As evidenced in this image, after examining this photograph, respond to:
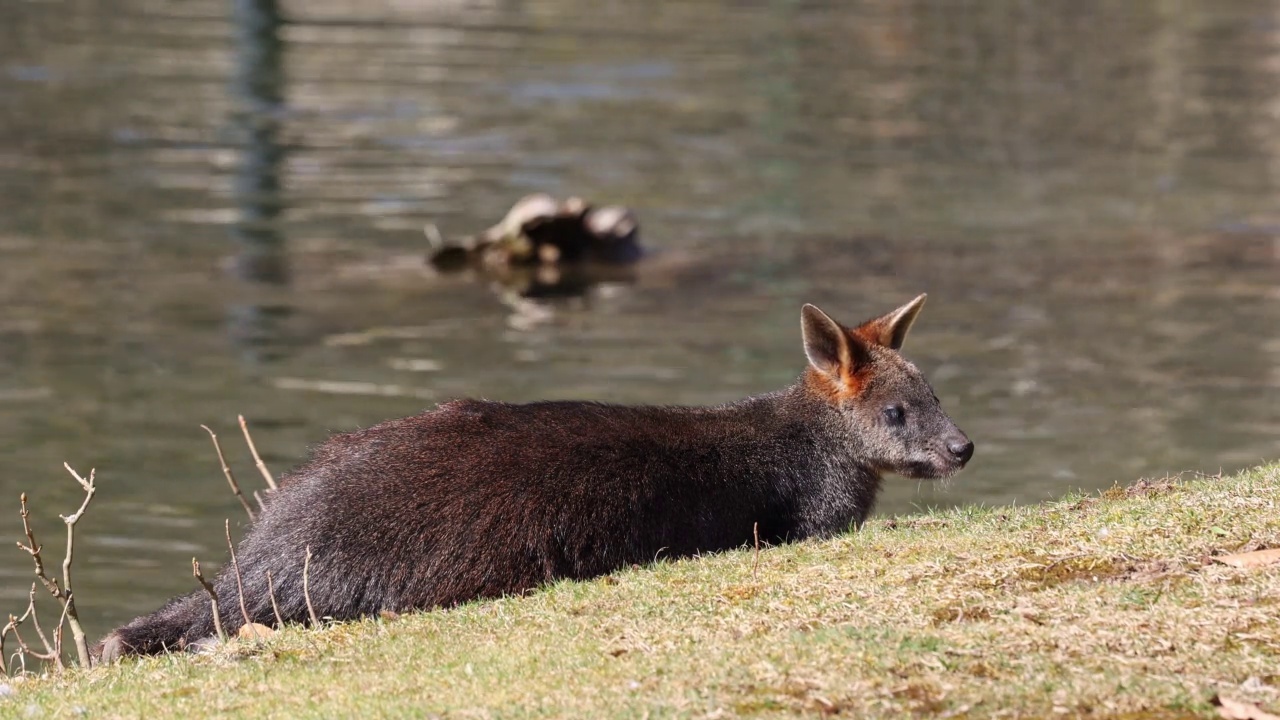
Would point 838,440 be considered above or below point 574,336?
Answer: above

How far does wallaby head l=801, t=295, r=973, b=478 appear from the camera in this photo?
955 cm

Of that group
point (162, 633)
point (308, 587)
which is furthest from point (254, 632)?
point (162, 633)

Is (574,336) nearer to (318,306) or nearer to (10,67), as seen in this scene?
(318,306)

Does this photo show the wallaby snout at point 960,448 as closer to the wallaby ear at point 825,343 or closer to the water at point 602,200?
the wallaby ear at point 825,343

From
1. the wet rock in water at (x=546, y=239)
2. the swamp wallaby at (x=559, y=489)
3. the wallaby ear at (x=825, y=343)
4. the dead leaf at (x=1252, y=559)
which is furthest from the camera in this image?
the wet rock in water at (x=546, y=239)

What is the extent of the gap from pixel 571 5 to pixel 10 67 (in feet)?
52.5

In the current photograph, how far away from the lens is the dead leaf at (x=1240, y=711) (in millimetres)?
5500

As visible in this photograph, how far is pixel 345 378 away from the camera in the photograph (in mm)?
17484

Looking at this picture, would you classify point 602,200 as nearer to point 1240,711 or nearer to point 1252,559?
point 1252,559

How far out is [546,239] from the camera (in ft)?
72.9

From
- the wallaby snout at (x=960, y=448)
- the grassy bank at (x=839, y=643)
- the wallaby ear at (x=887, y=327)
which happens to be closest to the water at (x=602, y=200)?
the wallaby ear at (x=887, y=327)

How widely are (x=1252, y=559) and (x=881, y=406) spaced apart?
2.92 m

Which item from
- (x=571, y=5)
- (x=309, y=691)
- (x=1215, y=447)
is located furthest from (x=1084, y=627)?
(x=571, y=5)

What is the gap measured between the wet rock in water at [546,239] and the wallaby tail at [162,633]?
1375cm
